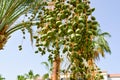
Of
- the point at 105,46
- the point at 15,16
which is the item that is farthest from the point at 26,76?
the point at 15,16

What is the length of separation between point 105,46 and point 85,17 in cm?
1413

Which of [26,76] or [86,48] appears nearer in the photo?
[86,48]

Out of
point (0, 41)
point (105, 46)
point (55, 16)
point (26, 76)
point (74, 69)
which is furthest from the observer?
point (26, 76)

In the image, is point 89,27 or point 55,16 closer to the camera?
point 89,27

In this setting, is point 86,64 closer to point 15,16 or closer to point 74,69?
point 74,69

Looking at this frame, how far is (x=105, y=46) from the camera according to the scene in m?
16.6

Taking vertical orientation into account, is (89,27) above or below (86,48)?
above

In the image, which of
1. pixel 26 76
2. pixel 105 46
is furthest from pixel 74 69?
pixel 26 76

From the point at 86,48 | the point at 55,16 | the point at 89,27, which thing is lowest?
the point at 86,48

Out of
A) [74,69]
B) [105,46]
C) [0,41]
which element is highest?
[105,46]

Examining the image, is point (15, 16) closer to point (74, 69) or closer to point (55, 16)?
point (55, 16)

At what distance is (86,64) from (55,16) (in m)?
0.64

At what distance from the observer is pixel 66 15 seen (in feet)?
9.05

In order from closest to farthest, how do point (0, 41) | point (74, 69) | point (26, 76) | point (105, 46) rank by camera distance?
1. point (74, 69)
2. point (0, 41)
3. point (105, 46)
4. point (26, 76)
